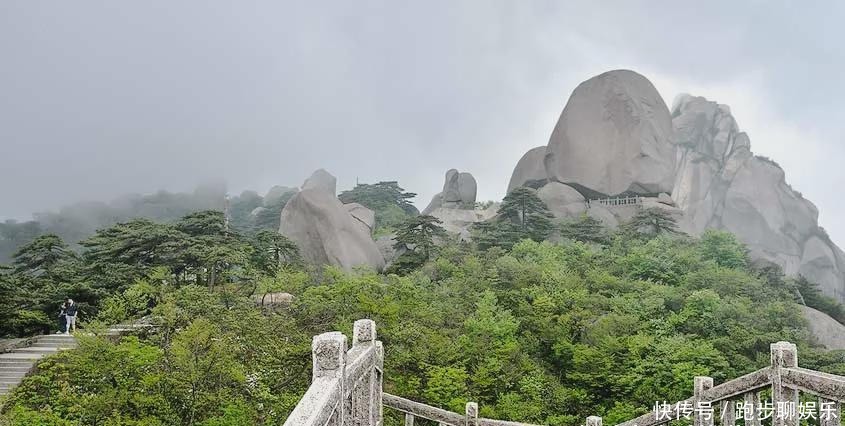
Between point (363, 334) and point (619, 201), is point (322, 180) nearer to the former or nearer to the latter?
point (619, 201)

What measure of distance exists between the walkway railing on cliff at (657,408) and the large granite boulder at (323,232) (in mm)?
14653

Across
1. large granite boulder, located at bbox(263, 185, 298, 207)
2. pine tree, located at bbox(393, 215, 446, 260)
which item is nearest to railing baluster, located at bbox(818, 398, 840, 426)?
pine tree, located at bbox(393, 215, 446, 260)

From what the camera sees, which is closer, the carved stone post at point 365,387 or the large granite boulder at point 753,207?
the carved stone post at point 365,387

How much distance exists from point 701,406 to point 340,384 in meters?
3.48

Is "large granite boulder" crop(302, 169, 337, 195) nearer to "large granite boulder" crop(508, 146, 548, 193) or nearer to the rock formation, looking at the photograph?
the rock formation

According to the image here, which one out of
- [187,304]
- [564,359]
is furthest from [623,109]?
[187,304]

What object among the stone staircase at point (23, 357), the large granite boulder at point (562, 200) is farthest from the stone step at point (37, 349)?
the large granite boulder at point (562, 200)

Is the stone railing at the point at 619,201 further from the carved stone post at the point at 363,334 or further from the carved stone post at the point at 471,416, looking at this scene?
the carved stone post at the point at 363,334

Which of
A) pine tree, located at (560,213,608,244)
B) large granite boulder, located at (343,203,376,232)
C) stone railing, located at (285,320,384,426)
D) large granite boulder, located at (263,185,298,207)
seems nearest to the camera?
stone railing, located at (285,320,384,426)

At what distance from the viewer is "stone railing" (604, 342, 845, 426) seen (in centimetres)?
352

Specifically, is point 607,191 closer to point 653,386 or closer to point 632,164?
point 632,164

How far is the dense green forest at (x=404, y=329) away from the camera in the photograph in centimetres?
801

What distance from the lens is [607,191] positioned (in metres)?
23.8

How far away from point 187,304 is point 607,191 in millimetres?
18663
